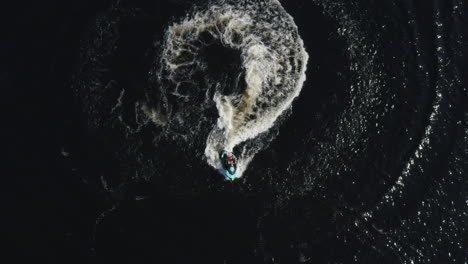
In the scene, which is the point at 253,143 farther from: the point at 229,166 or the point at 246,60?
the point at 246,60

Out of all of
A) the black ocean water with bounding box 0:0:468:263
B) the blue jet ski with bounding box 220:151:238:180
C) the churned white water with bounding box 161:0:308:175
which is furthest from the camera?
the churned white water with bounding box 161:0:308:175

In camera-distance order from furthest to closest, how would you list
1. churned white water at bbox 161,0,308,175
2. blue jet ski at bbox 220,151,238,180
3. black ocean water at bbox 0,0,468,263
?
churned white water at bbox 161,0,308,175 < blue jet ski at bbox 220,151,238,180 < black ocean water at bbox 0,0,468,263

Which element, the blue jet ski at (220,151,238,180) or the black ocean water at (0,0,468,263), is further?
the blue jet ski at (220,151,238,180)

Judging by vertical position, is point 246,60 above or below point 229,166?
above

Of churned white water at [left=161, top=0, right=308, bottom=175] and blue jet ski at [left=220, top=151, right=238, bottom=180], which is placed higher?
churned white water at [left=161, top=0, right=308, bottom=175]

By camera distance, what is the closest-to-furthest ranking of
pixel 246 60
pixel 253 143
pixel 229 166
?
pixel 229 166, pixel 253 143, pixel 246 60

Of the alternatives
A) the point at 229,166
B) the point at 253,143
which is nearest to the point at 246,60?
the point at 253,143

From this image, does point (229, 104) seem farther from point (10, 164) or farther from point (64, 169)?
point (10, 164)
